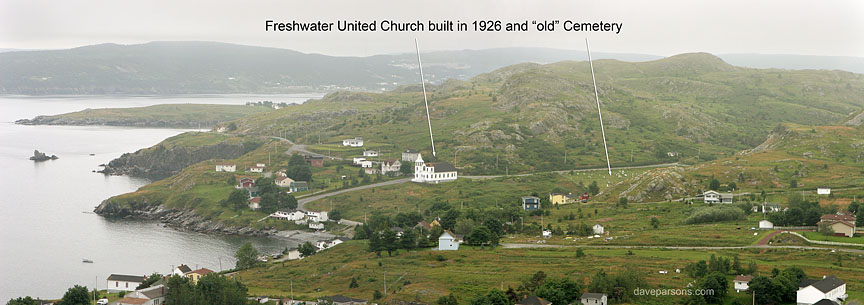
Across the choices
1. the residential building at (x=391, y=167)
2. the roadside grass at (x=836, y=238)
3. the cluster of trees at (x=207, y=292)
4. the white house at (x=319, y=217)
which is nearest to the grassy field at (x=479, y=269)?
the cluster of trees at (x=207, y=292)

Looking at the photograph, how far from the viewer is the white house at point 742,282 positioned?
36.7 meters

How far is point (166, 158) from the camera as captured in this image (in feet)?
342

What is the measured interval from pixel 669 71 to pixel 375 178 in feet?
290

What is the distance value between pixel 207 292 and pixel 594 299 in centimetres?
1801

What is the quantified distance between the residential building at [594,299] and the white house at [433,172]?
126ft

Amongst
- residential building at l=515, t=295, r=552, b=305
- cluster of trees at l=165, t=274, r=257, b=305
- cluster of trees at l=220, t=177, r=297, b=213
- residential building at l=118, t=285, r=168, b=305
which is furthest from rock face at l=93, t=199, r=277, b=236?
residential building at l=515, t=295, r=552, b=305

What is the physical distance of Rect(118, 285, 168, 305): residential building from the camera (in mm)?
40841

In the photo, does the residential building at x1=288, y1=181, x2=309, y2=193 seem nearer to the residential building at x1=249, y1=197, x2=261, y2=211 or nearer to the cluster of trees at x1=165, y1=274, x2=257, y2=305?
the residential building at x1=249, y1=197, x2=261, y2=211

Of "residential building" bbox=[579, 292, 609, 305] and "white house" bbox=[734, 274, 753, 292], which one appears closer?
"residential building" bbox=[579, 292, 609, 305]

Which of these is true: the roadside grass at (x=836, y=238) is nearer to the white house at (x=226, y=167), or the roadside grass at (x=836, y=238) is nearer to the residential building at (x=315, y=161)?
the residential building at (x=315, y=161)

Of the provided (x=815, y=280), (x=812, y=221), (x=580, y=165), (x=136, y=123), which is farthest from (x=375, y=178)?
(x=136, y=123)

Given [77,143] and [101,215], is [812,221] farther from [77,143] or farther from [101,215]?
[77,143]

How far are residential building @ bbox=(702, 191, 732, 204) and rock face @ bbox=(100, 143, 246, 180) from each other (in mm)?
60965

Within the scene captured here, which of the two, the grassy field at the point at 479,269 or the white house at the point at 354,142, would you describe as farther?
the white house at the point at 354,142
